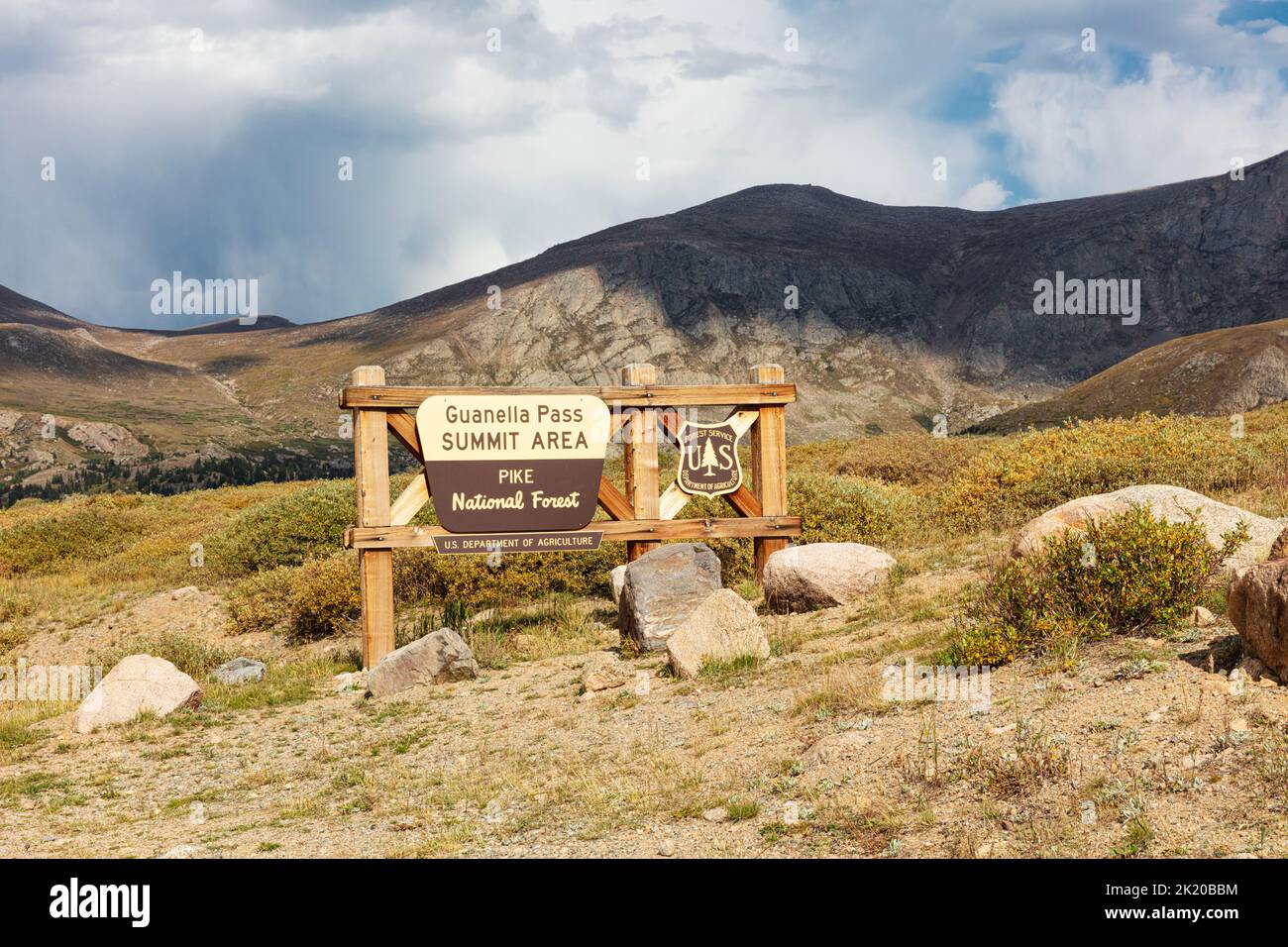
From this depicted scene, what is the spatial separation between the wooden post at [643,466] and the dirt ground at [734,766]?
120 inches

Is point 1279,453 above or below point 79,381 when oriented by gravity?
below

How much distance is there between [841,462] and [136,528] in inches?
787

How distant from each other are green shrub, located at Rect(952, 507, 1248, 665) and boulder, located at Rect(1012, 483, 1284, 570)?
3.18ft

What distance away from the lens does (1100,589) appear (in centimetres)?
745

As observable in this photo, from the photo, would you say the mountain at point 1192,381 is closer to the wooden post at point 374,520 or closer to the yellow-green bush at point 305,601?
the yellow-green bush at point 305,601

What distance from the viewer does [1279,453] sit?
15539 millimetres

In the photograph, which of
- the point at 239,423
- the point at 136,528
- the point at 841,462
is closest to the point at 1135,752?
the point at 841,462

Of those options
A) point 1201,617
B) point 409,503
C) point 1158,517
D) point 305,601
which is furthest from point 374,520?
point 1201,617

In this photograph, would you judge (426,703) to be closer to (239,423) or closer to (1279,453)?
(1279,453)

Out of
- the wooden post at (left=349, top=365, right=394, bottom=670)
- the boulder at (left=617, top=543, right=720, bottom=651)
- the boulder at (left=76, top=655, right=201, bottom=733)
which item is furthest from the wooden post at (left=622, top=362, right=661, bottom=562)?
the boulder at (left=76, top=655, right=201, bottom=733)

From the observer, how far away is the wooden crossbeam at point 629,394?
11992mm

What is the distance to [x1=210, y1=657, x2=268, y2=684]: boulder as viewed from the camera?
479 inches
